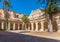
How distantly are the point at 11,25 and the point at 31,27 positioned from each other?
7.85 metres

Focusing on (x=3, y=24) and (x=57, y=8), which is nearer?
(x=57, y=8)

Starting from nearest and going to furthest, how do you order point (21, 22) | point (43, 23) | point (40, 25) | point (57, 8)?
point (57, 8) < point (43, 23) < point (40, 25) < point (21, 22)

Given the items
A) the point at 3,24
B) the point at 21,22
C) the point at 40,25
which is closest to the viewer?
the point at 40,25

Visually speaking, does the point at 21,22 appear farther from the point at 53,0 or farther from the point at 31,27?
the point at 53,0

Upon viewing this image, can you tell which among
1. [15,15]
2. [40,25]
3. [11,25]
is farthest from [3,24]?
[15,15]

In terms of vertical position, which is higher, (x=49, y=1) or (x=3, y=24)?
(x=49, y=1)

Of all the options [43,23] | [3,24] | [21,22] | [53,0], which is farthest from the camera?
[21,22]

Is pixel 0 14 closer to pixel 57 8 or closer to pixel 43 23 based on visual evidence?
pixel 43 23

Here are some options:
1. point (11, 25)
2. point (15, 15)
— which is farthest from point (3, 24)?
point (15, 15)

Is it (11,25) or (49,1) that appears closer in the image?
(49,1)

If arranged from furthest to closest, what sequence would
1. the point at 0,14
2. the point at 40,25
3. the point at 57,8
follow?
1. the point at 0,14
2. the point at 40,25
3. the point at 57,8

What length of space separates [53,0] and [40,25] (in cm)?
2485

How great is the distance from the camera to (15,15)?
2827 inches

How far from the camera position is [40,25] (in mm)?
50562
